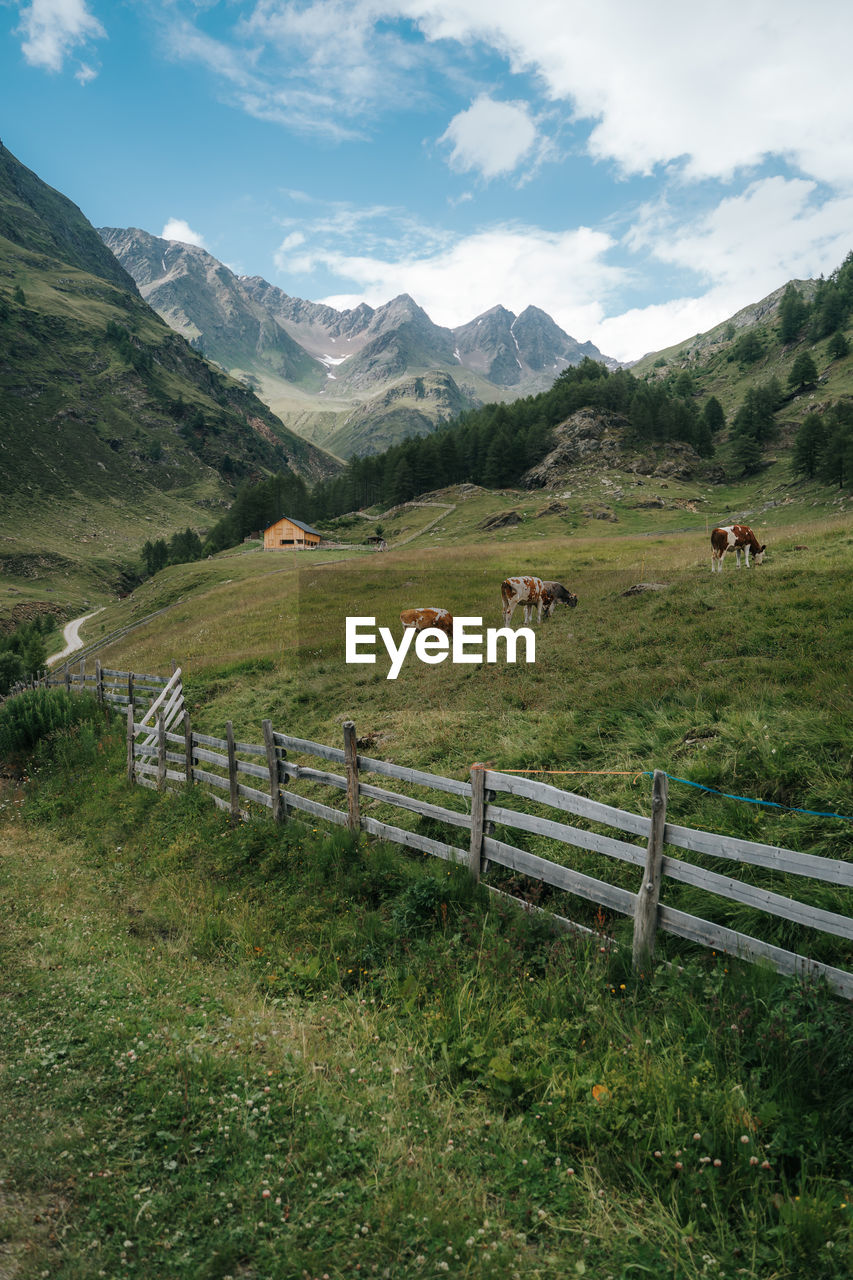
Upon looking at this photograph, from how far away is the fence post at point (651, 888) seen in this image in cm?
572

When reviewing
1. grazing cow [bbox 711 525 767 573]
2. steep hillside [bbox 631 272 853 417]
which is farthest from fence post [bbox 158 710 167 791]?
steep hillside [bbox 631 272 853 417]

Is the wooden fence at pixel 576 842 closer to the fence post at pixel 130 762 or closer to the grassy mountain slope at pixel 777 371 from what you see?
the fence post at pixel 130 762

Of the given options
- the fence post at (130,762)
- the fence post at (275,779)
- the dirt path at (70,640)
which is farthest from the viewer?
the dirt path at (70,640)

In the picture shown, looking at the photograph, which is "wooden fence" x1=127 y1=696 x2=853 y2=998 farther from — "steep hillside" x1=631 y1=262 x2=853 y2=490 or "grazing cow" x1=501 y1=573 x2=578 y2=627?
"steep hillside" x1=631 y1=262 x2=853 y2=490

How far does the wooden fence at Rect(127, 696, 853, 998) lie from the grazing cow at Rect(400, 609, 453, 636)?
14359mm

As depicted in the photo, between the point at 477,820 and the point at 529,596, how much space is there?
17.2m

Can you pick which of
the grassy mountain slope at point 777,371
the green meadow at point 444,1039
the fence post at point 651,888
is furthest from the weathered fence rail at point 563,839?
the grassy mountain slope at point 777,371

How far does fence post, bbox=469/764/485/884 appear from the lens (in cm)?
757

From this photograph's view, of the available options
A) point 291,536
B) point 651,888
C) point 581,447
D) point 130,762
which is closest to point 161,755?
point 130,762

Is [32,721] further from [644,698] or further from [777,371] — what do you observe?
[777,371]

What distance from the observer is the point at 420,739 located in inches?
513

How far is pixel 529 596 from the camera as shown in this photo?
24.0 m

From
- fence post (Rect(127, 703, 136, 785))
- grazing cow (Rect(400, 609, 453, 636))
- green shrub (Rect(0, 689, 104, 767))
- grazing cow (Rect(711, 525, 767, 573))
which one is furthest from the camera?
grazing cow (Rect(400, 609, 453, 636))

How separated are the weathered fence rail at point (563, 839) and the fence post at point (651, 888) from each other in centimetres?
1
